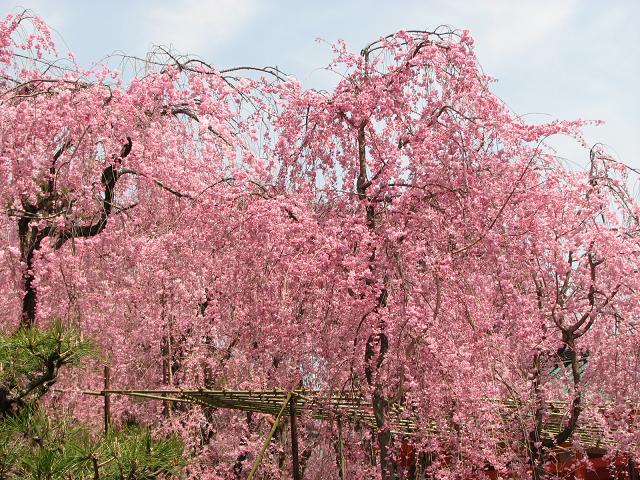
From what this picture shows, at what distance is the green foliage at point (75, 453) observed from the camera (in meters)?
3.49

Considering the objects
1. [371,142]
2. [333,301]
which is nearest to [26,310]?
[333,301]

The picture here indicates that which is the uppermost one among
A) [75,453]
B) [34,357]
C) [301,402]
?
[34,357]

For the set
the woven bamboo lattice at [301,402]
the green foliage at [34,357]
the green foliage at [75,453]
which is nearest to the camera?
the green foliage at [75,453]

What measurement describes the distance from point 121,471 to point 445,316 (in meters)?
3.20

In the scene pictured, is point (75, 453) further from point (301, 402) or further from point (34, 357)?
point (301, 402)

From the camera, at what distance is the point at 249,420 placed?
9.52 meters

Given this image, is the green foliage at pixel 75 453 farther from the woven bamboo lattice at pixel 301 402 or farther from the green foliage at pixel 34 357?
the woven bamboo lattice at pixel 301 402

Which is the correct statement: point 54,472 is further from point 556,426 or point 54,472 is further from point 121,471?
point 556,426

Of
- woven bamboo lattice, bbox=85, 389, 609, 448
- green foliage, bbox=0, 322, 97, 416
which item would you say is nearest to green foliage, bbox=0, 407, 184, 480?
green foliage, bbox=0, 322, 97, 416

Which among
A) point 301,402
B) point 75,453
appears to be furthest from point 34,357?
point 301,402

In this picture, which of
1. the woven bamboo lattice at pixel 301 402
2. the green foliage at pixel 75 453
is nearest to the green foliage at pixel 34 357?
the green foliage at pixel 75 453

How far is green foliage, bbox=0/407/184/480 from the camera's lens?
349 cm

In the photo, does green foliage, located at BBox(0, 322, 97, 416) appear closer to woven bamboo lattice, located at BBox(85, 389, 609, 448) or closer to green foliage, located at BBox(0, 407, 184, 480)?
green foliage, located at BBox(0, 407, 184, 480)

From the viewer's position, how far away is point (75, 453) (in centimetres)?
352
